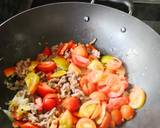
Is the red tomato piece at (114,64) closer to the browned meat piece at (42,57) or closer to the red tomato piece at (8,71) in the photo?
the browned meat piece at (42,57)

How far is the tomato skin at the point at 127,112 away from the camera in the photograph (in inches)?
50.8

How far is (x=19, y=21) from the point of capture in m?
1.41

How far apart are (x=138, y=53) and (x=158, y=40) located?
96 mm

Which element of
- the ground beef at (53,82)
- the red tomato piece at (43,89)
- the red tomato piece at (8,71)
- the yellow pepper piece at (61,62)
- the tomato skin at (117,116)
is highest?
the yellow pepper piece at (61,62)

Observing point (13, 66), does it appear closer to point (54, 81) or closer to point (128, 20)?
point (54, 81)

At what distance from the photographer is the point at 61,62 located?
1413 mm

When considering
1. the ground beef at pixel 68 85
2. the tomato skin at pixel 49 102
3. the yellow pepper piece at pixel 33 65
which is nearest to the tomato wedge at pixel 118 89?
the ground beef at pixel 68 85

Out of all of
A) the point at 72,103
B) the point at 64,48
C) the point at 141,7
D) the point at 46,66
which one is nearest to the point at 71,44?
the point at 64,48

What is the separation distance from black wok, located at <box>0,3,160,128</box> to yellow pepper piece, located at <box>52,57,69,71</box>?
3.5 inches

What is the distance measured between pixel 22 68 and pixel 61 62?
6.0 inches

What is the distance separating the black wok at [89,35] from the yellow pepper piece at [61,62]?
0.09m

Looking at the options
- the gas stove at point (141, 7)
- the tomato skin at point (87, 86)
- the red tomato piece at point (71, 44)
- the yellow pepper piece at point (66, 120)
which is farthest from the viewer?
the gas stove at point (141, 7)

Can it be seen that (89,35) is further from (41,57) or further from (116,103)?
(116,103)

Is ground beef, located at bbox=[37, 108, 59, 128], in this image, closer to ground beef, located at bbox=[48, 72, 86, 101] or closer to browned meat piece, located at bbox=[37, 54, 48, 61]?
ground beef, located at bbox=[48, 72, 86, 101]
